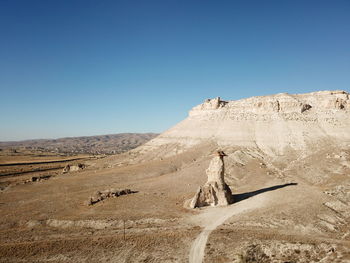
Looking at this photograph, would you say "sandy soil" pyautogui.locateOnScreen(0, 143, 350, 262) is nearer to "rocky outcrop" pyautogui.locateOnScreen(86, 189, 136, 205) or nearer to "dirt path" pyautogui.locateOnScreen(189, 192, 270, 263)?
"dirt path" pyautogui.locateOnScreen(189, 192, 270, 263)

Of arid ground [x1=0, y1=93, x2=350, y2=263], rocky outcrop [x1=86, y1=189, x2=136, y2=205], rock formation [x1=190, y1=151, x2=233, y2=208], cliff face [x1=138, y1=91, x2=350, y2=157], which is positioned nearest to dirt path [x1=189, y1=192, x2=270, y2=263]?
arid ground [x1=0, y1=93, x2=350, y2=263]

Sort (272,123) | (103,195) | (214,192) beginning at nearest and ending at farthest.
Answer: (214,192) < (103,195) < (272,123)

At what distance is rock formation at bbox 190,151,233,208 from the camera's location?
93.8ft

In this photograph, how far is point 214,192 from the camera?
96.7 ft

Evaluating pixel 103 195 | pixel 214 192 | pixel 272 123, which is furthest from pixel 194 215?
pixel 272 123

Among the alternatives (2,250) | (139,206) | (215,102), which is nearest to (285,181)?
(139,206)

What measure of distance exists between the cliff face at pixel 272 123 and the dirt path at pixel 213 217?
26.5m

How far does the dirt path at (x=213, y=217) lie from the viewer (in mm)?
18516

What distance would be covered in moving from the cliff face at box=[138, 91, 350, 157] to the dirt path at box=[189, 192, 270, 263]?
26.5 m

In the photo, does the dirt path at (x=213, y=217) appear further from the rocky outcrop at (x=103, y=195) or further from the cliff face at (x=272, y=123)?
the cliff face at (x=272, y=123)

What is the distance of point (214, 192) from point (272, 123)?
3882cm

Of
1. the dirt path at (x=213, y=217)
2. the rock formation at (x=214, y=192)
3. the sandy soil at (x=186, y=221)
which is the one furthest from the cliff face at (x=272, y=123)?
the rock formation at (x=214, y=192)

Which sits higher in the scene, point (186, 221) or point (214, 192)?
point (214, 192)

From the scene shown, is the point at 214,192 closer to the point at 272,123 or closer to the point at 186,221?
the point at 186,221
